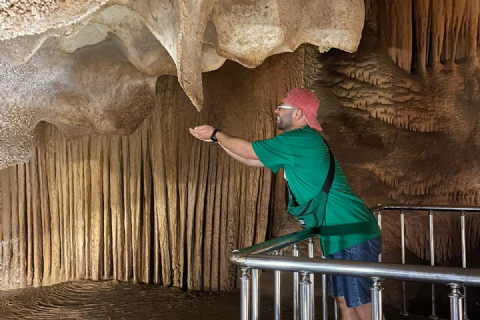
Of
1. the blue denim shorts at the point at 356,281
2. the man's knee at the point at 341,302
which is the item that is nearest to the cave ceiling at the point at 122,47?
the blue denim shorts at the point at 356,281

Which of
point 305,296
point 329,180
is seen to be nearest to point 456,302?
point 305,296

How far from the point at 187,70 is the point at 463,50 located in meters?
3.82

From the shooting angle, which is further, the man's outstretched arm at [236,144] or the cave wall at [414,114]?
the cave wall at [414,114]

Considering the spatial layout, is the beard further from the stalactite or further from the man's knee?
the stalactite

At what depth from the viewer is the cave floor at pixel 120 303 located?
498cm

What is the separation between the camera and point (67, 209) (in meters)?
5.83

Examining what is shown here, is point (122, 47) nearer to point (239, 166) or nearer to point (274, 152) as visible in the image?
point (239, 166)

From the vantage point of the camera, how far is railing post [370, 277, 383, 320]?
192cm

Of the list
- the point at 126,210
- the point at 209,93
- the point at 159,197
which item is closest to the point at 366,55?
the point at 209,93

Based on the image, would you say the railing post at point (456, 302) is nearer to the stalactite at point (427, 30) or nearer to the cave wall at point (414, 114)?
the cave wall at point (414, 114)

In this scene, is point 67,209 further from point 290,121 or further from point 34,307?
point 290,121

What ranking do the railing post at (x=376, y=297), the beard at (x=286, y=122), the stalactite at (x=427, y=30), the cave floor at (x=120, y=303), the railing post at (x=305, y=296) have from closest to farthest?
1. the railing post at (x=376, y=297)
2. the railing post at (x=305, y=296)
3. the beard at (x=286, y=122)
4. the cave floor at (x=120, y=303)
5. the stalactite at (x=427, y=30)

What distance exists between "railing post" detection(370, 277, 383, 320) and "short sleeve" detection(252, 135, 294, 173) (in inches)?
32.9

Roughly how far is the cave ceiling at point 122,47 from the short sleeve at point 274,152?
67 centimetres
